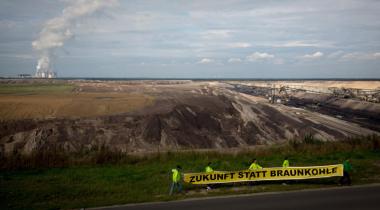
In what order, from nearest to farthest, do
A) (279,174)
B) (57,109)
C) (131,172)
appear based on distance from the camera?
(279,174), (131,172), (57,109)

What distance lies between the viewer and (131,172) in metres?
19.6

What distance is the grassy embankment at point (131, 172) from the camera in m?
15.3

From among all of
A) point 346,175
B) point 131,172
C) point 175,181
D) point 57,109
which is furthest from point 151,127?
point 346,175

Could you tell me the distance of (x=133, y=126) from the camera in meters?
41.9

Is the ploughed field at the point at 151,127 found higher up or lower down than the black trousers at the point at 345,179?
lower down

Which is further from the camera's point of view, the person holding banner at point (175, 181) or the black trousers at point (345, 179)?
the black trousers at point (345, 179)

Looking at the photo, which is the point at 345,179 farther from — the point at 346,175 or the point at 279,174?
the point at 279,174

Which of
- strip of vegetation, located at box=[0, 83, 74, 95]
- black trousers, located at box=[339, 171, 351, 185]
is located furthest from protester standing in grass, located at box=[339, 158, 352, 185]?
strip of vegetation, located at box=[0, 83, 74, 95]

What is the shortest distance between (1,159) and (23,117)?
25296 mm

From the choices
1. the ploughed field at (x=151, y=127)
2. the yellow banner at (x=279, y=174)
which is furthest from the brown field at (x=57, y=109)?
the yellow banner at (x=279, y=174)

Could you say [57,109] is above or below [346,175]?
below

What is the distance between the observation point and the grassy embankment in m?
15.3

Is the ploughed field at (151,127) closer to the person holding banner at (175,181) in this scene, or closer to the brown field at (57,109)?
the brown field at (57,109)

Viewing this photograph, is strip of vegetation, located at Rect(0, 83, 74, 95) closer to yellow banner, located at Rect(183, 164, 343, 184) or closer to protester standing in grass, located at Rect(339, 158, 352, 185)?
yellow banner, located at Rect(183, 164, 343, 184)
